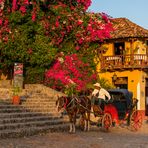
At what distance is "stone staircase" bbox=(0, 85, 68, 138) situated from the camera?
54.7ft

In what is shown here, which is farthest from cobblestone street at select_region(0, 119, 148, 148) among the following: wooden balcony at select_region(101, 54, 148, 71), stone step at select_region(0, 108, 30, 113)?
wooden balcony at select_region(101, 54, 148, 71)

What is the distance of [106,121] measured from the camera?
1931 centimetres

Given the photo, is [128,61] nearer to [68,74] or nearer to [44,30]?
[68,74]

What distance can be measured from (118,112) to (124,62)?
1509 cm

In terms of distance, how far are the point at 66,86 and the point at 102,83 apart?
5275mm

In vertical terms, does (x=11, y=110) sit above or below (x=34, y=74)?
below

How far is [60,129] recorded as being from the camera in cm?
1881

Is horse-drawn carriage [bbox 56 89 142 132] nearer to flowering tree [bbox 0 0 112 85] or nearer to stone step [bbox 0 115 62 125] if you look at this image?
stone step [bbox 0 115 62 125]

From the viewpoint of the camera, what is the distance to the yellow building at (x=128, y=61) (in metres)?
33.9

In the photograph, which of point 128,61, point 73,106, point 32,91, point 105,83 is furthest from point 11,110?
point 128,61

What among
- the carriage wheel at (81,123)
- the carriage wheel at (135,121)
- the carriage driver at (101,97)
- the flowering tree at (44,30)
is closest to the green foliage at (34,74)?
the flowering tree at (44,30)

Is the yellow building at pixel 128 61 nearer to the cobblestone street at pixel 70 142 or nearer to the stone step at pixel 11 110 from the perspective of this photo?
the stone step at pixel 11 110

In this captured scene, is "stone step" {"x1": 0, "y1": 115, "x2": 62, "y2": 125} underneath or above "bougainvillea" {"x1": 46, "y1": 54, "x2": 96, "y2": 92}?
underneath

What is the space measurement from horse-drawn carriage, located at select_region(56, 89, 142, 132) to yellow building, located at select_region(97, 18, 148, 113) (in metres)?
12.7
